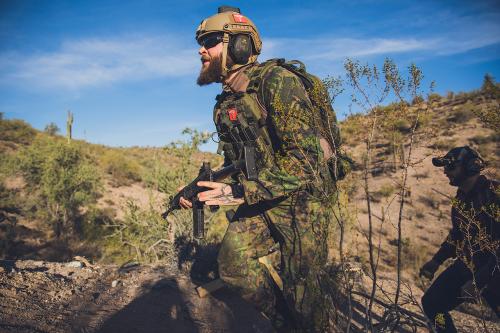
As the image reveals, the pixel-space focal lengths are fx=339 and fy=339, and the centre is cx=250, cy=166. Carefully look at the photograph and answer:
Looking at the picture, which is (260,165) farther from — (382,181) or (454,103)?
(454,103)

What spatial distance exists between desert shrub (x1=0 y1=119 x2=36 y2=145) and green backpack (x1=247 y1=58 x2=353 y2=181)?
2347 centimetres

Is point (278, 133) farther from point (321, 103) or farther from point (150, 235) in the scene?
point (150, 235)

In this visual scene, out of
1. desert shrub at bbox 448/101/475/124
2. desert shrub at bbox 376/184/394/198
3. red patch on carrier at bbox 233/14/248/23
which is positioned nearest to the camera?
red patch on carrier at bbox 233/14/248/23

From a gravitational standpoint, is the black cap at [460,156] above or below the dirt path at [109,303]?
above

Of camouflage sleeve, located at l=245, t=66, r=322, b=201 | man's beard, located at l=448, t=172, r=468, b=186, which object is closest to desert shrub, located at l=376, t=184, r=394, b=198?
man's beard, located at l=448, t=172, r=468, b=186

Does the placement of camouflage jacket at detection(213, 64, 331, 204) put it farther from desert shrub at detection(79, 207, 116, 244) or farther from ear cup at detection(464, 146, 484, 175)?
desert shrub at detection(79, 207, 116, 244)

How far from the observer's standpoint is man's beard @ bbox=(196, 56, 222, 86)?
9.78ft

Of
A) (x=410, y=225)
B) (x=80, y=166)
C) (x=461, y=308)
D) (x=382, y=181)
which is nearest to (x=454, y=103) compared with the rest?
(x=382, y=181)

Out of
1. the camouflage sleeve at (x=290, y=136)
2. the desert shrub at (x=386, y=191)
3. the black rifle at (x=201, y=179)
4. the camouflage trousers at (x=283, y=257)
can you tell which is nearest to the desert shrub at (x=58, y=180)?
the black rifle at (x=201, y=179)

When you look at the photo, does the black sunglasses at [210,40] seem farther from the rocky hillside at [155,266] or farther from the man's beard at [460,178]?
the man's beard at [460,178]

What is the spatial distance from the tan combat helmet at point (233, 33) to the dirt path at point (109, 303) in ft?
7.96

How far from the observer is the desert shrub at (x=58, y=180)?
960cm

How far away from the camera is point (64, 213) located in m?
9.55

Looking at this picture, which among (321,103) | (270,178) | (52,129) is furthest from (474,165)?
(52,129)
